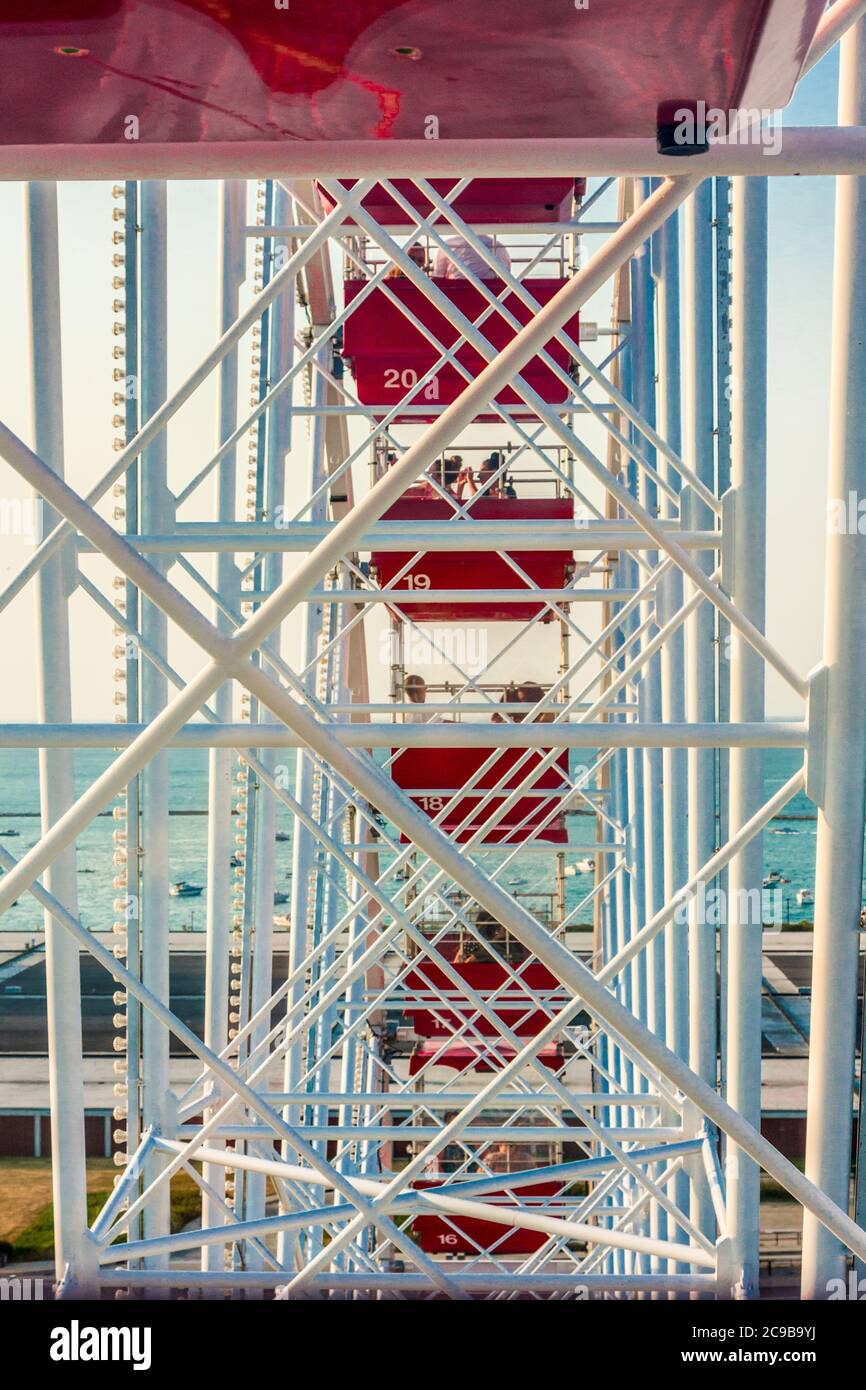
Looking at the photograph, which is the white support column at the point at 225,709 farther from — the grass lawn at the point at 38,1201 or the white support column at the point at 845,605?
the grass lawn at the point at 38,1201

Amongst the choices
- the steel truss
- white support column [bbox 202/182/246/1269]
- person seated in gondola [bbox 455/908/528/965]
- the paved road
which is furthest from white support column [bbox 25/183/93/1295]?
the paved road

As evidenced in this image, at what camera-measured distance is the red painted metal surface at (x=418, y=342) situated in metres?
9.79

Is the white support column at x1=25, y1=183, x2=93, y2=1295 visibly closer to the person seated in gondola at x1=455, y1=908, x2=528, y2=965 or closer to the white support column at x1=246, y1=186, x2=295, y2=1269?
the white support column at x1=246, y1=186, x2=295, y2=1269

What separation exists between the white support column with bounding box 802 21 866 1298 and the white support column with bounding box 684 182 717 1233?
1690mm

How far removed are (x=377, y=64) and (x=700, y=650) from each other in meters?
4.17

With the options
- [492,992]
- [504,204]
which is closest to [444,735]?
[504,204]

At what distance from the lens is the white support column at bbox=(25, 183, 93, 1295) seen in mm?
5137

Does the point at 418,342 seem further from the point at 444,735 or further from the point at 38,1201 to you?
the point at 38,1201

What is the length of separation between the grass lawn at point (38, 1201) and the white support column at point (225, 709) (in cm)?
1450

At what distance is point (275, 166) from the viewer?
2.68 meters

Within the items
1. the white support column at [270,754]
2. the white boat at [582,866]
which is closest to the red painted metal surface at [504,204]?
the white support column at [270,754]

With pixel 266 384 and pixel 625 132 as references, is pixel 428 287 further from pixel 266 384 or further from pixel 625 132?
pixel 266 384

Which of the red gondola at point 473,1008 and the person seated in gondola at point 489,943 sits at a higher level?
the person seated in gondola at point 489,943

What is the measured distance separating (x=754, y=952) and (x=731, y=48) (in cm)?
361
